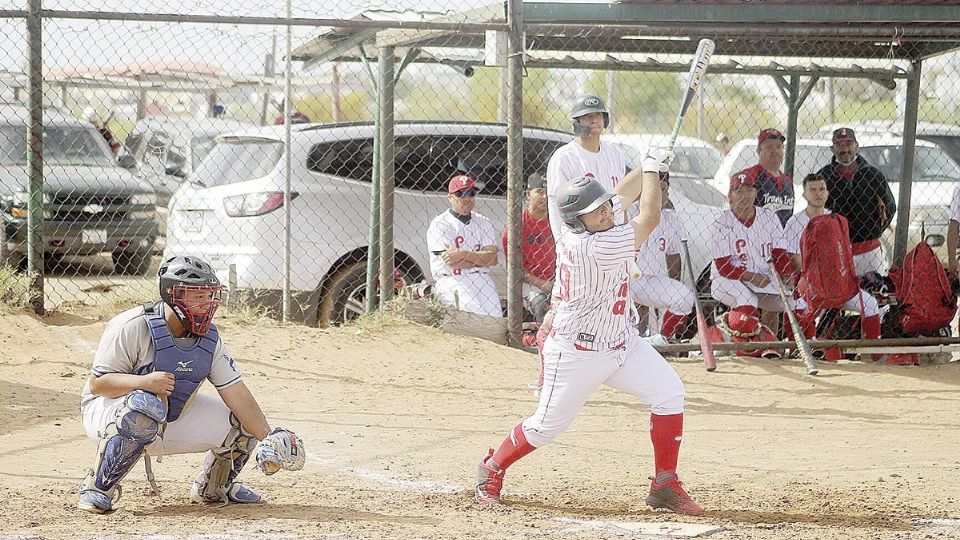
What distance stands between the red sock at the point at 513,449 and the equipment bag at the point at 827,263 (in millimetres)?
4664

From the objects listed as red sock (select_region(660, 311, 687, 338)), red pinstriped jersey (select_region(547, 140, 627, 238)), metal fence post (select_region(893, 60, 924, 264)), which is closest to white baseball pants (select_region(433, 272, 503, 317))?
red sock (select_region(660, 311, 687, 338))

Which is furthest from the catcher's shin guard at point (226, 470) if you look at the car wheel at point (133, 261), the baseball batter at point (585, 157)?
the car wheel at point (133, 261)

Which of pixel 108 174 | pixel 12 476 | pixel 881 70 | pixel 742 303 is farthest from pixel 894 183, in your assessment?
pixel 12 476

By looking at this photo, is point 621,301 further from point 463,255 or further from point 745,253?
point 745,253

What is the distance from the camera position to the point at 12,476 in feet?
17.7

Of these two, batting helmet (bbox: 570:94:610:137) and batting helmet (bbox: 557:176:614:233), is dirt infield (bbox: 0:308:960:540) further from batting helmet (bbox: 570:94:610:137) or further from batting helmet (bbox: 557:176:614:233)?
batting helmet (bbox: 570:94:610:137)

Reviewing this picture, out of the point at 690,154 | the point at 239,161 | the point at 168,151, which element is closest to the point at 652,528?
the point at 239,161

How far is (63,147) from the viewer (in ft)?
45.5

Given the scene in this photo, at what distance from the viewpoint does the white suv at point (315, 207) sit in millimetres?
9305

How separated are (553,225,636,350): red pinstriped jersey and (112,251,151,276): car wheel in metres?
9.14

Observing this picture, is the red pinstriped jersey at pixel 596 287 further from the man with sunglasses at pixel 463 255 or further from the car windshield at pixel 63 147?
the car windshield at pixel 63 147

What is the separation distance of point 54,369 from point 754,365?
4.84 meters

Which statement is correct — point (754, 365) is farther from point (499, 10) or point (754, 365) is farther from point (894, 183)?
point (894, 183)

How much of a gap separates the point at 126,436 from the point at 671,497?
2191 millimetres
